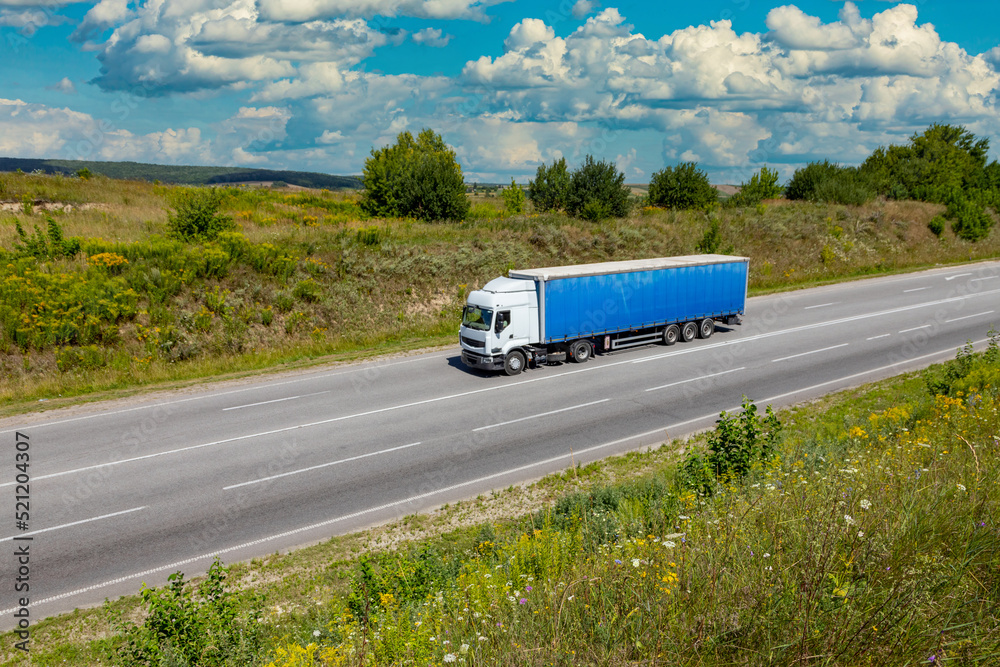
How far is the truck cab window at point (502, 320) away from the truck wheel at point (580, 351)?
3040 mm

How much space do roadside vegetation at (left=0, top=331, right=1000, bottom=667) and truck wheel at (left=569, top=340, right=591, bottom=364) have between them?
34.6ft

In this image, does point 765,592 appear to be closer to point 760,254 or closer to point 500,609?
point 500,609

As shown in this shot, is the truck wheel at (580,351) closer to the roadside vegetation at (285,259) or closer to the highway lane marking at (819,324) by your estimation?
the highway lane marking at (819,324)

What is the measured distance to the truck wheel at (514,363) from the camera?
66.7ft

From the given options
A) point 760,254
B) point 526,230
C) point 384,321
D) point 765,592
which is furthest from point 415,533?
point 760,254

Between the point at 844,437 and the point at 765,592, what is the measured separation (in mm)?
9599

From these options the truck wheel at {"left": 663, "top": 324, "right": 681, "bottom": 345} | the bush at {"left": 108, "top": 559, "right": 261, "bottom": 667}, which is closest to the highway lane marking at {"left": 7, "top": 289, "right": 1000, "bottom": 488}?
the truck wheel at {"left": 663, "top": 324, "right": 681, "bottom": 345}

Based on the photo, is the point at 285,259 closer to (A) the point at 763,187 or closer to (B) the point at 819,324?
(B) the point at 819,324

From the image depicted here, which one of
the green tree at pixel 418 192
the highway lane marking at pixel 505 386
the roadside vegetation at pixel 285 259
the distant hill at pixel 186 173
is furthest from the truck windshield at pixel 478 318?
the distant hill at pixel 186 173

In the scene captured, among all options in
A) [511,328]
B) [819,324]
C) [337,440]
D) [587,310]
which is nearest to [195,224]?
[511,328]

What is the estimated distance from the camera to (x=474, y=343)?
20.3m

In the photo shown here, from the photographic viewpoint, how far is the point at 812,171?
188 ft

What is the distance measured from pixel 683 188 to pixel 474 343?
38.4 m

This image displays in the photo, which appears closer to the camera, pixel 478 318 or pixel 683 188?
pixel 478 318
